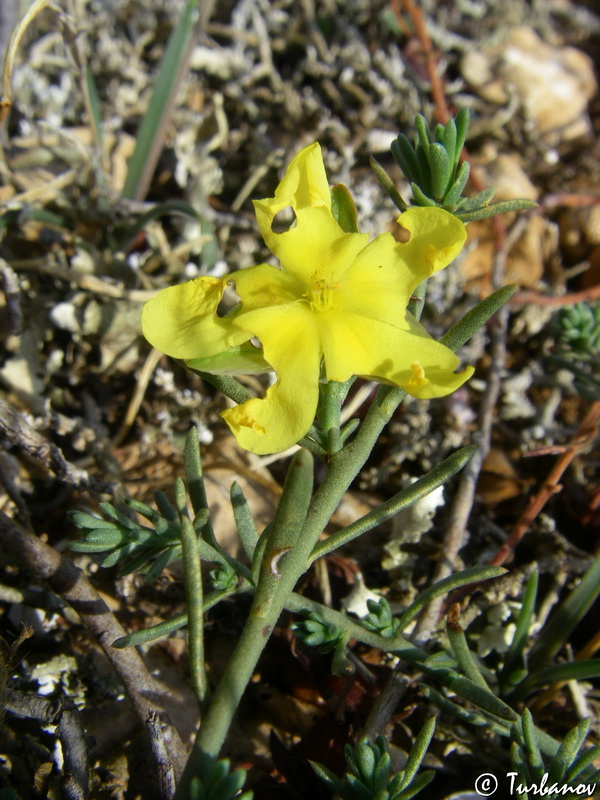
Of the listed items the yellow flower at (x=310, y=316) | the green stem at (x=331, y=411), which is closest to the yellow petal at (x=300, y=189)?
the yellow flower at (x=310, y=316)

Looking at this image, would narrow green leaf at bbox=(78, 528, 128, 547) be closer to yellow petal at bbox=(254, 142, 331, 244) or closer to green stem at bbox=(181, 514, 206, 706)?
green stem at bbox=(181, 514, 206, 706)

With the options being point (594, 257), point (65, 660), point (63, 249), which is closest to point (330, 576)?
point (65, 660)

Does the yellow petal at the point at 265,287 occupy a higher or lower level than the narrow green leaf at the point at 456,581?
higher

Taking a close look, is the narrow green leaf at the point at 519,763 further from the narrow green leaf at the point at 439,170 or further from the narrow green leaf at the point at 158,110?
the narrow green leaf at the point at 158,110

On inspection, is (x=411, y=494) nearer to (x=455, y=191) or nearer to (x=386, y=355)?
(x=386, y=355)

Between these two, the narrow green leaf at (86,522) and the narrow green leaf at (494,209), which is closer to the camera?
the narrow green leaf at (494,209)

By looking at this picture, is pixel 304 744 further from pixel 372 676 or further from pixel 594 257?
pixel 594 257

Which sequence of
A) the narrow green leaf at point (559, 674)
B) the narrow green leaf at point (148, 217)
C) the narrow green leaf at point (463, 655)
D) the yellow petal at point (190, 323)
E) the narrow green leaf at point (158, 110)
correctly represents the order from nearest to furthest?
the yellow petal at point (190, 323)
the narrow green leaf at point (463, 655)
the narrow green leaf at point (559, 674)
the narrow green leaf at point (148, 217)
the narrow green leaf at point (158, 110)
